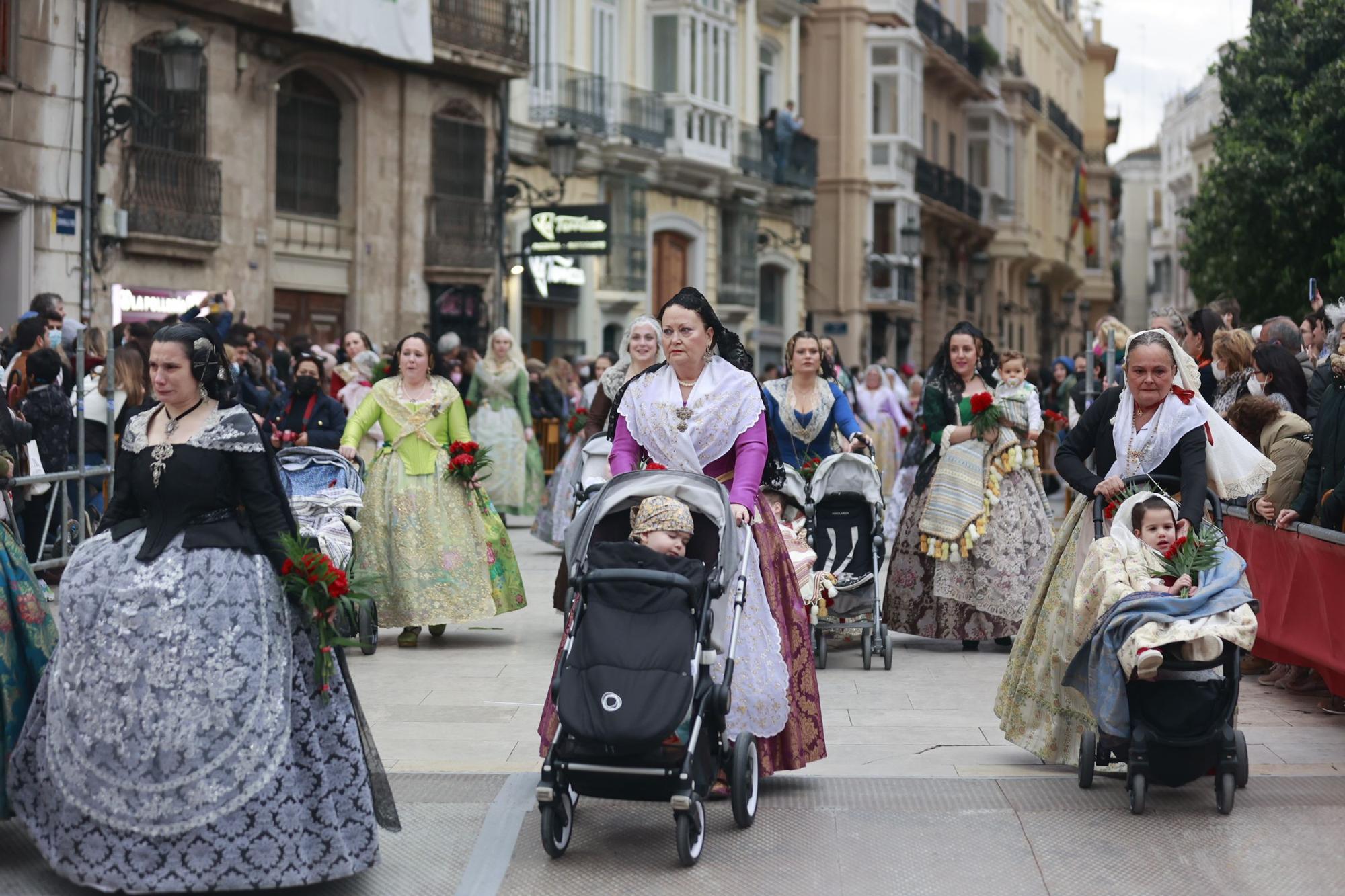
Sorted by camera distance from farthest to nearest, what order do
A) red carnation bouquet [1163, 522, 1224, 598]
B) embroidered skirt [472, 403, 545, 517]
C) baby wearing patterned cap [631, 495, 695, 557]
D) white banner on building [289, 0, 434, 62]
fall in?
1. white banner on building [289, 0, 434, 62]
2. embroidered skirt [472, 403, 545, 517]
3. red carnation bouquet [1163, 522, 1224, 598]
4. baby wearing patterned cap [631, 495, 695, 557]

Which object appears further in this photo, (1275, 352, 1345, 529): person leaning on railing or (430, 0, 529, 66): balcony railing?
(430, 0, 529, 66): balcony railing

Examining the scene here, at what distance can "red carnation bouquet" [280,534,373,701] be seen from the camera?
5.91 meters

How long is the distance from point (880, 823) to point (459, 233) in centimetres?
2095

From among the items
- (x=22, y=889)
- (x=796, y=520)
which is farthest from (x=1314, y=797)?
(x=22, y=889)

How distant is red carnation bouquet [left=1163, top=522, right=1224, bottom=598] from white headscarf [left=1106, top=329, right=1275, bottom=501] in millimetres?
442

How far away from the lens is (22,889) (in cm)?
594

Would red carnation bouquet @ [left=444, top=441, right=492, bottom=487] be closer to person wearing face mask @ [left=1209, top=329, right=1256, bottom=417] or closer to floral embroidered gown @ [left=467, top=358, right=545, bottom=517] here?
person wearing face mask @ [left=1209, top=329, right=1256, bottom=417]

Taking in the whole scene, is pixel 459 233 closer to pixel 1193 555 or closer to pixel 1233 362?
pixel 1233 362

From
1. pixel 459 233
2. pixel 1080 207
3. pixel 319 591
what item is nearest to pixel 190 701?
pixel 319 591

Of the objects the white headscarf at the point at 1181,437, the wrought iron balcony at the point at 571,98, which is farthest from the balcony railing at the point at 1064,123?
the white headscarf at the point at 1181,437

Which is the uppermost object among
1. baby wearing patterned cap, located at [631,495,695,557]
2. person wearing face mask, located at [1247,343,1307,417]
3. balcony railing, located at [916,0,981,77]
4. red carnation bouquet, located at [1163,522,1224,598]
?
balcony railing, located at [916,0,981,77]

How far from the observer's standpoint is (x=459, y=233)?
88.7 feet

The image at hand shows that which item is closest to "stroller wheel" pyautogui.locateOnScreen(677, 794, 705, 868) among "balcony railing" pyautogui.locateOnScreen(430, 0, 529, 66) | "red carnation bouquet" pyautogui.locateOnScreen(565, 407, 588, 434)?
"red carnation bouquet" pyautogui.locateOnScreen(565, 407, 588, 434)

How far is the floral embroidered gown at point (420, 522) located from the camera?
11.4 m
